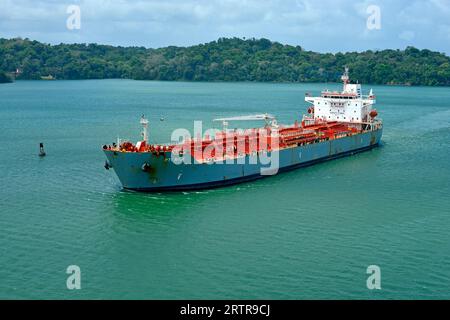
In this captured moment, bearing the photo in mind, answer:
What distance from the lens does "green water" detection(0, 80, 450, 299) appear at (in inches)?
875

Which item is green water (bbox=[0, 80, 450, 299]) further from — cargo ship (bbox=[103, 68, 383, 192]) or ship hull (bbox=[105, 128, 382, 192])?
cargo ship (bbox=[103, 68, 383, 192])

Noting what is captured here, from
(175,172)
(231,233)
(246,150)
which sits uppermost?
(246,150)

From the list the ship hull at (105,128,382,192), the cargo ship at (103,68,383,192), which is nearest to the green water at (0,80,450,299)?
Result: the ship hull at (105,128,382,192)

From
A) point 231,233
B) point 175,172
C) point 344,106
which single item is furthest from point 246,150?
Answer: point 344,106

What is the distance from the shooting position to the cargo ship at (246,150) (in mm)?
33688

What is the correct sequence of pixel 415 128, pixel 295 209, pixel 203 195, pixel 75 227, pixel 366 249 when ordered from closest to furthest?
1. pixel 366 249
2. pixel 75 227
3. pixel 295 209
4. pixel 203 195
5. pixel 415 128

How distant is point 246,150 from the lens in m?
40.0

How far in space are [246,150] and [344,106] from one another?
19356mm

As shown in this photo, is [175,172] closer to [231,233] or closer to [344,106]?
[231,233]

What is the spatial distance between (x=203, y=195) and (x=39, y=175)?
12.7m

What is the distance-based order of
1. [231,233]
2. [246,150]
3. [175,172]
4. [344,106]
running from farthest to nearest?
[344,106] → [246,150] → [175,172] → [231,233]
